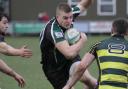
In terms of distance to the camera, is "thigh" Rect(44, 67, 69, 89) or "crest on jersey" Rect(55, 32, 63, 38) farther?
"thigh" Rect(44, 67, 69, 89)

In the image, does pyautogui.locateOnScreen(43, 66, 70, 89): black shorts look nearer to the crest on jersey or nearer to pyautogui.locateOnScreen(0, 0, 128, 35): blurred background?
the crest on jersey

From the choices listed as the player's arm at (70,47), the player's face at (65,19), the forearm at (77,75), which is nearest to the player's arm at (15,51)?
the player's arm at (70,47)

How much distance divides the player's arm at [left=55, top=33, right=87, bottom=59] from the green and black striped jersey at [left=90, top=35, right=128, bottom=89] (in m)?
0.94

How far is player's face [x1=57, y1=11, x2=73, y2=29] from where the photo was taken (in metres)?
8.44

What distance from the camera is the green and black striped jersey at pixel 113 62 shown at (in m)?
6.92

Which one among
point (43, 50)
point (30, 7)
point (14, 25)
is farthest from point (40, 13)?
point (43, 50)

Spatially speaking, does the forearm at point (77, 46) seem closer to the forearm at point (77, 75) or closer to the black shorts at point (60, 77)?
the forearm at point (77, 75)

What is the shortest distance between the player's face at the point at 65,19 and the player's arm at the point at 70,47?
0.36 m

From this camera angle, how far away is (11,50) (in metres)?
8.35

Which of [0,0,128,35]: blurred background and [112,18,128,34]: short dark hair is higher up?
[112,18,128,34]: short dark hair

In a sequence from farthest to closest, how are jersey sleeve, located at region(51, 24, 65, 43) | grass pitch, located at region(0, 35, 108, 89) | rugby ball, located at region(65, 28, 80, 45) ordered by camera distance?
grass pitch, located at region(0, 35, 108, 89), rugby ball, located at region(65, 28, 80, 45), jersey sleeve, located at region(51, 24, 65, 43)

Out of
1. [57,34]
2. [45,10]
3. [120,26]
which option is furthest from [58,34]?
[45,10]

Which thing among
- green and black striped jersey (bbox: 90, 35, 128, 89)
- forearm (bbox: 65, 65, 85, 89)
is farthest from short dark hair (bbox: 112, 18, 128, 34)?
forearm (bbox: 65, 65, 85, 89)

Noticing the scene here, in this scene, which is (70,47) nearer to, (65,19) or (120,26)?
(65,19)
